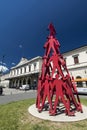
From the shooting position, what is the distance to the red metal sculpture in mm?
5997

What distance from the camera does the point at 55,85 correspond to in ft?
20.9

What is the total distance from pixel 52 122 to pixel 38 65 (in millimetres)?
27739

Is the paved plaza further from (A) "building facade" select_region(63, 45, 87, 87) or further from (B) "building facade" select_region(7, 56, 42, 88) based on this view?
(A) "building facade" select_region(63, 45, 87, 87)

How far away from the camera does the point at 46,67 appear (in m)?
7.53

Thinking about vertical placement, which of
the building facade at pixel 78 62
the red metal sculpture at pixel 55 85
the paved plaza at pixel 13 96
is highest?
the building facade at pixel 78 62

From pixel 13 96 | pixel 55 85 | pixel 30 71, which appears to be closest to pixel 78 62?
pixel 13 96

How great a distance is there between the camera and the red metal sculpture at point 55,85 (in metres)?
6.00

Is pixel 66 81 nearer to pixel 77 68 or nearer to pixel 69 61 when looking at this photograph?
pixel 77 68

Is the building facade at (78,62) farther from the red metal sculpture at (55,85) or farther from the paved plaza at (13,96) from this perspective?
the red metal sculpture at (55,85)

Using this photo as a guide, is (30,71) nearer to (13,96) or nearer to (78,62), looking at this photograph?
(78,62)

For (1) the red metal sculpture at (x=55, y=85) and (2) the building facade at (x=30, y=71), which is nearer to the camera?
(1) the red metal sculpture at (x=55, y=85)

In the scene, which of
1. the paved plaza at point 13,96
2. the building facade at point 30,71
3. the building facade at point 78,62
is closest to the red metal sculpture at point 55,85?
the paved plaza at point 13,96

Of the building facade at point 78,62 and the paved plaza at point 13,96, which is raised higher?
the building facade at point 78,62

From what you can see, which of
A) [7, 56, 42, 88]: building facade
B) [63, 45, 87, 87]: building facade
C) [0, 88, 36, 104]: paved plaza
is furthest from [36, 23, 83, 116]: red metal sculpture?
[7, 56, 42, 88]: building facade
